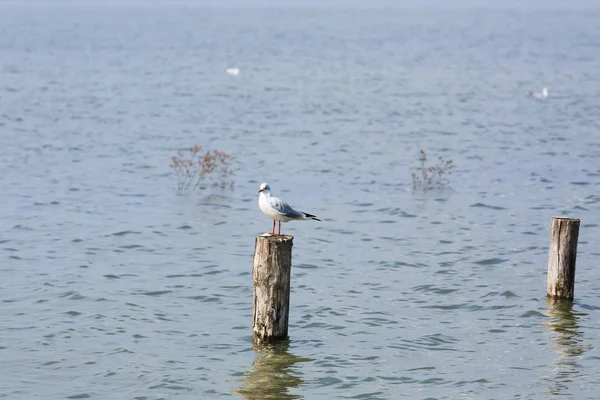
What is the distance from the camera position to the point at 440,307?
18.2 metres

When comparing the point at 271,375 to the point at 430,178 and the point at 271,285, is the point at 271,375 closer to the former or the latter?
the point at 271,285

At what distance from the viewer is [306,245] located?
74.8 feet

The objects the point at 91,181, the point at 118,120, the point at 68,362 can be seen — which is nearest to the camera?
the point at 68,362

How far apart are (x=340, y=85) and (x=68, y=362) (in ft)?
145

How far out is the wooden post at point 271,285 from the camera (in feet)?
46.9

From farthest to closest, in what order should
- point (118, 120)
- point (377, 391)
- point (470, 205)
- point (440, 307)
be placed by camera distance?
point (118, 120), point (470, 205), point (440, 307), point (377, 391)

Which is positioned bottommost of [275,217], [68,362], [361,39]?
[68,362]

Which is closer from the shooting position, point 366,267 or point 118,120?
point 366,267

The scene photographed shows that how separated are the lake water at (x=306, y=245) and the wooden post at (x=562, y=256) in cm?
32

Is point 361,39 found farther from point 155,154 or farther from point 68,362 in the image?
point 68,362

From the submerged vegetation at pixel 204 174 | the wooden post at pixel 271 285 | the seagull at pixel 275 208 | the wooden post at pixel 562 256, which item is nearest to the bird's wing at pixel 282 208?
the seagull at pixel 275 208

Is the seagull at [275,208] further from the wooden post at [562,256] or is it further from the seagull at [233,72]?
the seagull at [233,72]

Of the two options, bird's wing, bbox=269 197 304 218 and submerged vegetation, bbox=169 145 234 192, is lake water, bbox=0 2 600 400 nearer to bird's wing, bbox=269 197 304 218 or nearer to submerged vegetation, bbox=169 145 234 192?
submerged vegetation, bbox=169 145 234 192

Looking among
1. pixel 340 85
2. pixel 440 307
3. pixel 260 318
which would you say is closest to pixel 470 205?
pixel 440 307
